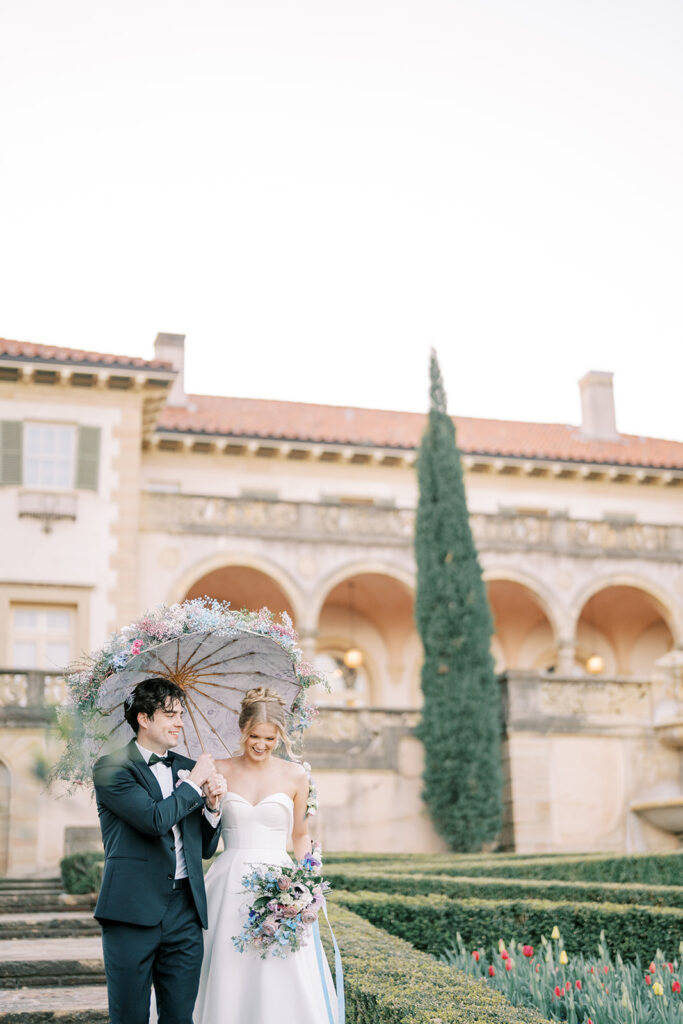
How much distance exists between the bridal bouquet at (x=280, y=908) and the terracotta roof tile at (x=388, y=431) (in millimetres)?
20872

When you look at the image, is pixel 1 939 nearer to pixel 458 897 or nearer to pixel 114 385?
pixel 458 897

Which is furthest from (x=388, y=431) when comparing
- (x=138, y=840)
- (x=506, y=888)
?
(x=138, y=840)

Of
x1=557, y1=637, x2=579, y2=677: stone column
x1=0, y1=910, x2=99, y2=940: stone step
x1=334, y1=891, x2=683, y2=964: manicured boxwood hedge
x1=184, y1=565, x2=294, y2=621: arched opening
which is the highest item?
x1=184, y1=565, x2=294, y2=621: arched opening

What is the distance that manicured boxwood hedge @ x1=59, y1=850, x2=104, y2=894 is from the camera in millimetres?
12547

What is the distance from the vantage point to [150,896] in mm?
4789

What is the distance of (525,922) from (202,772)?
4606mm

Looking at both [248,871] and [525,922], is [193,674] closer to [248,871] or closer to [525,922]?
[248,871]

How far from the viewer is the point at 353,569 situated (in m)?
24.0

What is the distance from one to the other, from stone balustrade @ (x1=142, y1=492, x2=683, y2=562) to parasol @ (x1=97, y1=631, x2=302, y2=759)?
55.6ft

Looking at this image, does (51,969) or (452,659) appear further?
(452,659)

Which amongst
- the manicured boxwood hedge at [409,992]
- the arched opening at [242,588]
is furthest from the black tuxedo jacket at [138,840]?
the arched opening at [242,588]

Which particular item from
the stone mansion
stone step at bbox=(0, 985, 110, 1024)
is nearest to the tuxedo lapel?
stone step at bbox=(0, 985, 110, 1024)

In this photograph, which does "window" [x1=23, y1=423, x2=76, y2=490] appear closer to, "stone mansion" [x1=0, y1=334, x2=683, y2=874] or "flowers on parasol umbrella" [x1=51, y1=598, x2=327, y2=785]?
"stone mansion" [x1=0, y1=334, x2=683, y2=874]

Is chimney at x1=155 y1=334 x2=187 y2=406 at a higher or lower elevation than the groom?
higher
